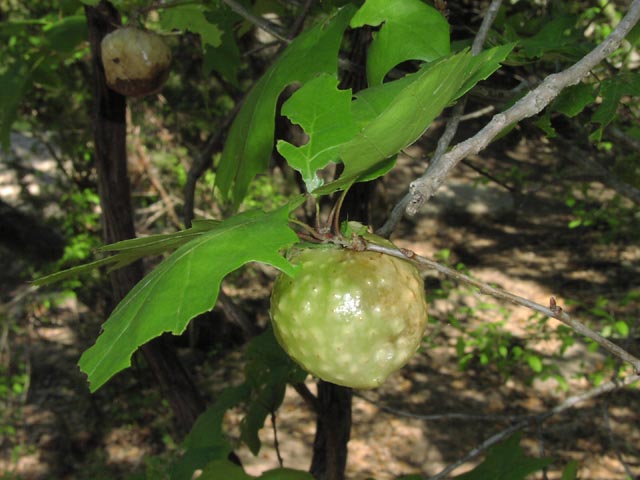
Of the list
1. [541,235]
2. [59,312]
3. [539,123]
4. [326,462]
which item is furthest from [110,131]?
[541,235]

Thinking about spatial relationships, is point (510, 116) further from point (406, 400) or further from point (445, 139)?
point (406, 400)

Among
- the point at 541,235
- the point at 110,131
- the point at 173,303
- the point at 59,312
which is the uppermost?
the point at 173,303

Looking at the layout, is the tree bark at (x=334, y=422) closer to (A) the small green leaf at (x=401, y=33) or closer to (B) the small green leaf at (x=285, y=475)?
(B) the small green leaf at (x=285, y=475)

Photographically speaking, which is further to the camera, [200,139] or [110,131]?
[200,139]

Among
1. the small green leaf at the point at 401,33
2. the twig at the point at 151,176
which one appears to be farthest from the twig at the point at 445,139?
the twig at the point at 151,176

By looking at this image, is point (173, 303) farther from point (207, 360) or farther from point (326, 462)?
point (207, 360)

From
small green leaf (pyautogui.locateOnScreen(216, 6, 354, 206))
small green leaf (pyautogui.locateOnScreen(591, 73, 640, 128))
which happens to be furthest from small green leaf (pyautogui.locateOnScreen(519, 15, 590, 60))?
small green leaf (pyautogui.locateOnScreen(216, 6, 354, 206))
